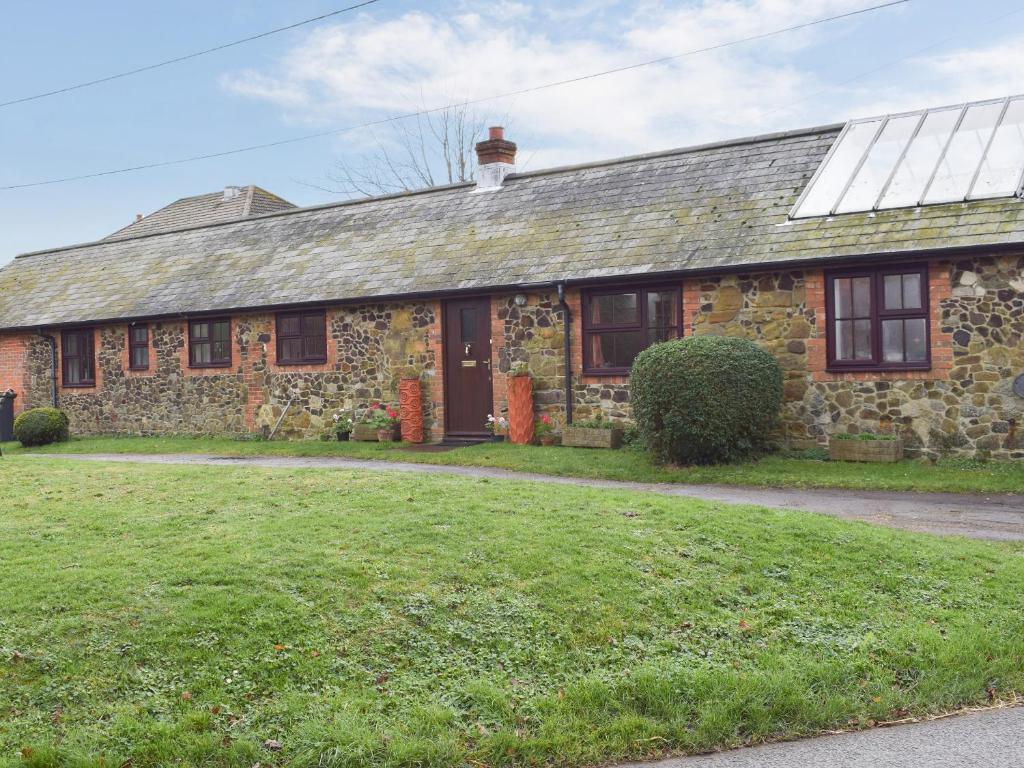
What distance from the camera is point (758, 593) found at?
6.86 m

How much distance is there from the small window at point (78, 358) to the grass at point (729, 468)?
300 inches

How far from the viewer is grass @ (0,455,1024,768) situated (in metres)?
4.94

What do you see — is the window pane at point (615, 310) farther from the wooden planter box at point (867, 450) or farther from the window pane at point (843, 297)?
the wooden planter box at point (867, 450)

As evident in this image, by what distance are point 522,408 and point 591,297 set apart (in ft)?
7.32

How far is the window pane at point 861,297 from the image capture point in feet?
46.2

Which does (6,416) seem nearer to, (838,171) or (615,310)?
(615,310)

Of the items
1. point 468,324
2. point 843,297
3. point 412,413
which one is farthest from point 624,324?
point 412,413

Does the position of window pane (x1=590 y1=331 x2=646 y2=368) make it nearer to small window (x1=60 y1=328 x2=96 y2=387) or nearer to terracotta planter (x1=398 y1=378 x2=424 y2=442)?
terracotta planter (x1=398 y1=378 x2=424 y2=442)

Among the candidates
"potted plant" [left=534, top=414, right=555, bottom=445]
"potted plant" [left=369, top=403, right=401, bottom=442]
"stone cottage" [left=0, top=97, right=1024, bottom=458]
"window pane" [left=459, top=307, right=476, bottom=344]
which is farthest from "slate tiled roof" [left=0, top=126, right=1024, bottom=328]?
"potted plant" [left=534, top=414, right=555, bottom=445]

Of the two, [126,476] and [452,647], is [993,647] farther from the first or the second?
[126,476]

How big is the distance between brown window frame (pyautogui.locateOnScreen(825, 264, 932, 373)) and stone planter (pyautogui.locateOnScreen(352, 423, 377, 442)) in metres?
8.44

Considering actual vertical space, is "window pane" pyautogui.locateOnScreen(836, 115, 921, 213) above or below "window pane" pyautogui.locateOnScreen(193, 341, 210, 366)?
above

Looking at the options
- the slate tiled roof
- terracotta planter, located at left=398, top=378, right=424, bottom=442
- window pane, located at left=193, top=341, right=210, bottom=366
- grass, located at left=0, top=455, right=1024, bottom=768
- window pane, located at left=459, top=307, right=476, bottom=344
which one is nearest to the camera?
grass, located at left=0, top=455, right=1024, bottom=768

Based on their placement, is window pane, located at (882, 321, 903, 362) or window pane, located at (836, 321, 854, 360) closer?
window pane, located at (882, 321, 903, 362)
